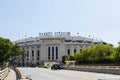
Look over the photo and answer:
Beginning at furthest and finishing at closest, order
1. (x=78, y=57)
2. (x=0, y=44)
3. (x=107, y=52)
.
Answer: (x=78, y=57) → (x=107, y=52) → (x=0, y=44)

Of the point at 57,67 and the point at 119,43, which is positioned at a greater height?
the point at 119,43

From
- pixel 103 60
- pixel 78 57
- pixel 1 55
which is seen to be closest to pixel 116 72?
pixel 1 55

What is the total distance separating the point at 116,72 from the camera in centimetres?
4828

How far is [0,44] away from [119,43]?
32000 mm

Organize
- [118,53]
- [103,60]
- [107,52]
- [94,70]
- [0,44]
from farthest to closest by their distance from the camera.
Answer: [107,52] → [103,60] → [118,53] → [0,44] → [94,70]

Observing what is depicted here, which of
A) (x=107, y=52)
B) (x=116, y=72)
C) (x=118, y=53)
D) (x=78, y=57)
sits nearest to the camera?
(x=116, y=72)

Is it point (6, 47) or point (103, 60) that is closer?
point (6, 47)

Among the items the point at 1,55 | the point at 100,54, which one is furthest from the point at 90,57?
the point at 1,55

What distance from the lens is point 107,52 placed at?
134 meters

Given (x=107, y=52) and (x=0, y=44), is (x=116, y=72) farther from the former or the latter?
(x=107, y=52)

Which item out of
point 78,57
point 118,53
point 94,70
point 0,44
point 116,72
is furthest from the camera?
point 78,57

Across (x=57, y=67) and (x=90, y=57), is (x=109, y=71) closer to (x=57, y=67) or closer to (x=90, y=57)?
(x=57, y=67)

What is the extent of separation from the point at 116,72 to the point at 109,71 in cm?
390

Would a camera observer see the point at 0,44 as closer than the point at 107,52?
Yes
